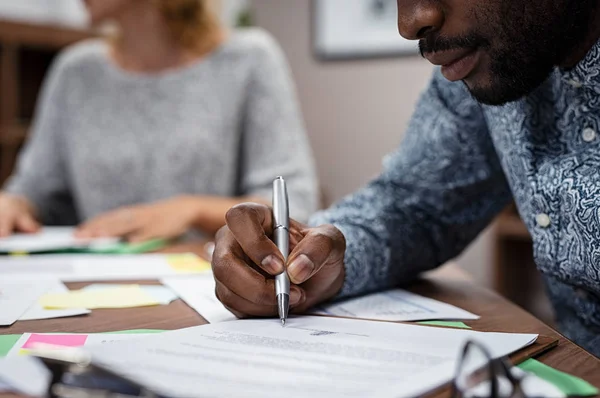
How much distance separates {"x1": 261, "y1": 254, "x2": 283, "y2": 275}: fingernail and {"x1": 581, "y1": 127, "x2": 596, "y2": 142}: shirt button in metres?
0.39

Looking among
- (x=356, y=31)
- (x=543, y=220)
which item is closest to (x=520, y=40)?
(x=543, y=220)

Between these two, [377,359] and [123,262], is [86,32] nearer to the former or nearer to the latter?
[123,262]

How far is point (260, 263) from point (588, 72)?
42 cm

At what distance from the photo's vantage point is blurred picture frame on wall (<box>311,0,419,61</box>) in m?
3.06

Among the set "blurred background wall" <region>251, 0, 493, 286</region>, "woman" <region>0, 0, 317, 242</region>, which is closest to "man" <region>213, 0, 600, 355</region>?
"woman" <region>0, 0, 317, 242</region>

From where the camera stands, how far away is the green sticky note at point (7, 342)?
1.93ft

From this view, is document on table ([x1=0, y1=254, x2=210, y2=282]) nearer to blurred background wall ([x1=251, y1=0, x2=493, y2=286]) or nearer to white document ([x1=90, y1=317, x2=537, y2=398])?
white document ([x1=90, y1=317, x2=537, y2=398])

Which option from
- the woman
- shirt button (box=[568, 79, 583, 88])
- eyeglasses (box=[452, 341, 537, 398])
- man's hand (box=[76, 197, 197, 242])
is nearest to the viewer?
eyeglasses (box=[452, 341, 537, 398])

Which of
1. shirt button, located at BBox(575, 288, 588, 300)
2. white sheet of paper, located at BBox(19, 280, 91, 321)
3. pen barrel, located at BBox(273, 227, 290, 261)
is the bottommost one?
shirt button, located at BBox(575, 288, 588, 300)

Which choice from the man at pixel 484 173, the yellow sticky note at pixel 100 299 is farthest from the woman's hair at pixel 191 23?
the yellow sticky note at pixel 100 299

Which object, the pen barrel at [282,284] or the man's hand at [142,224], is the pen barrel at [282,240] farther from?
the man's hand at [142,224]

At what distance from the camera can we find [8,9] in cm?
287

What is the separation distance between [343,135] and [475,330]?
8.70 ft

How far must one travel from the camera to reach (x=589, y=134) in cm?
80
